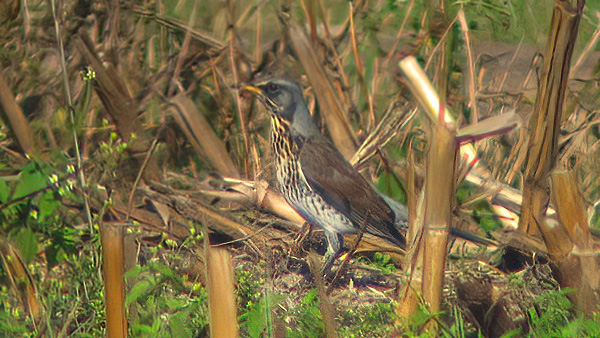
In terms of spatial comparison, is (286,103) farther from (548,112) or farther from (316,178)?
(548,112)

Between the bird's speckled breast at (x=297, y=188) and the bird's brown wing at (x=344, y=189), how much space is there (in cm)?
3

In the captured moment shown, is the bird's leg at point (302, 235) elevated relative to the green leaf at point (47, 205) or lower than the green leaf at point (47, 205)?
lower

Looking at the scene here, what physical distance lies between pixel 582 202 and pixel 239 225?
1.33 metres

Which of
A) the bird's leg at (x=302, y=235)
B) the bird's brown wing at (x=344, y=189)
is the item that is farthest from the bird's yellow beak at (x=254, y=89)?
the bird's leg at (x=302, y=235)

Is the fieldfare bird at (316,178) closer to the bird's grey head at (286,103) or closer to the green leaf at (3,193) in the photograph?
the bird's grey head at (286,103)

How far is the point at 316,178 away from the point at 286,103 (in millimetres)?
350

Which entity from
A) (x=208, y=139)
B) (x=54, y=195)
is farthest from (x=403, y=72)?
(x=54, y=195)

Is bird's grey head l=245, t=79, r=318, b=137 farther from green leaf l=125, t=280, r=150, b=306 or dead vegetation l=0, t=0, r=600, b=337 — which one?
green leaf l=125, t=280, r=150, b=306

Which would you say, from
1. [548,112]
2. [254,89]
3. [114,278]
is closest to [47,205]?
[114,278]

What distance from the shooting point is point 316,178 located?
10.1 feet

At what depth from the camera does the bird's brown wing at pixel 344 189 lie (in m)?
2.99

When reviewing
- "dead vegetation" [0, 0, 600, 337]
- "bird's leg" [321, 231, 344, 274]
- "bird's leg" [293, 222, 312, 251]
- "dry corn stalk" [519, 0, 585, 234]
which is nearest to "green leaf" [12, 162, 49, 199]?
"dead vegetation" [0, 0, 600, 337]

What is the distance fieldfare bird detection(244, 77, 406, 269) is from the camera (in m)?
3.03

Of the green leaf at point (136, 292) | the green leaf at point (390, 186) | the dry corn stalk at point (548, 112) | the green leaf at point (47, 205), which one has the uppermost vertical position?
the dry corn stalk at point (548, 112)
